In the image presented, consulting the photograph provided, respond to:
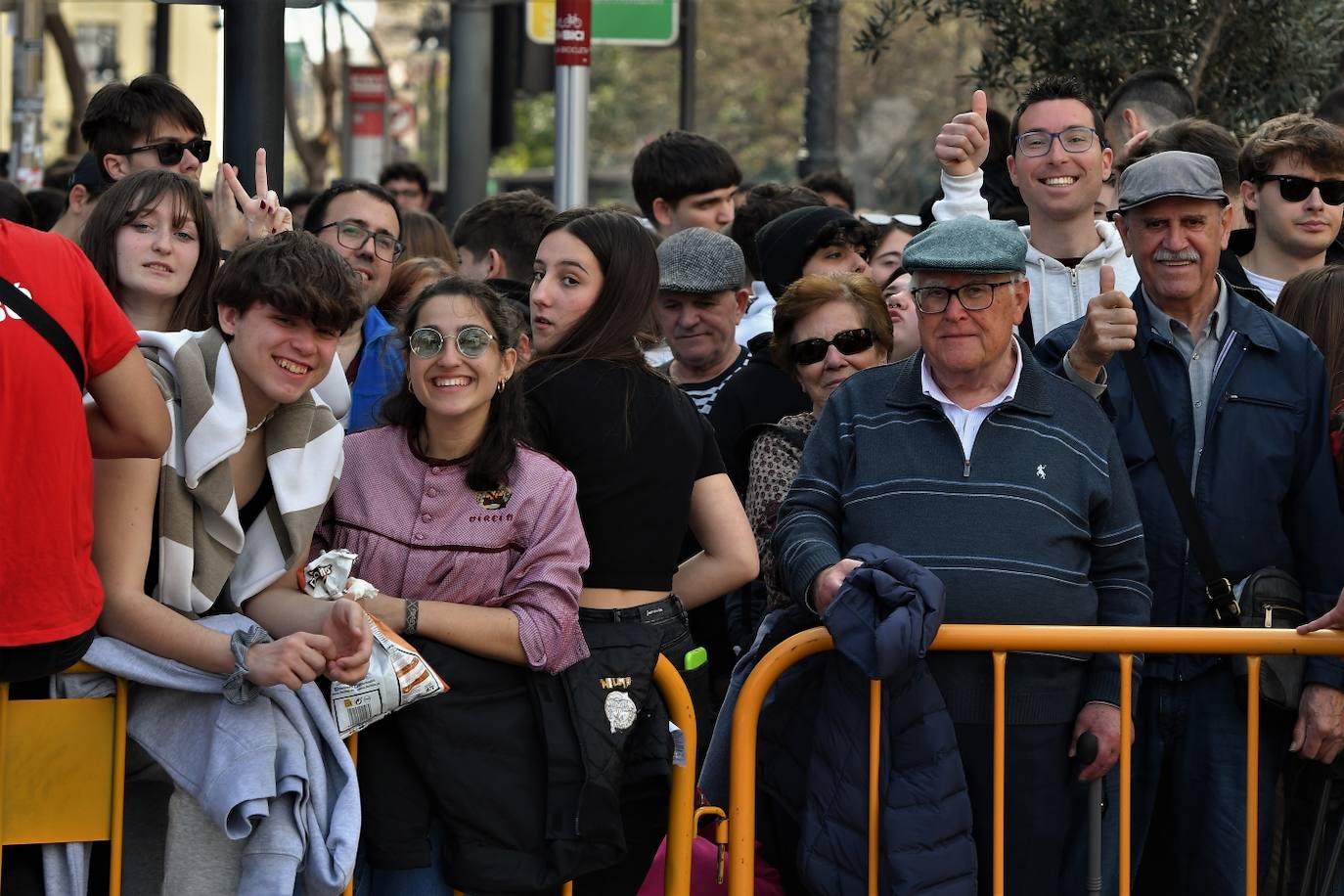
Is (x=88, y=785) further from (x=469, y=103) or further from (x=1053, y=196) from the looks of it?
(x=469, y=103)

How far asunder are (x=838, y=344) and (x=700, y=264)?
790 mm

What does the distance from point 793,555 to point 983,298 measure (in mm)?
772

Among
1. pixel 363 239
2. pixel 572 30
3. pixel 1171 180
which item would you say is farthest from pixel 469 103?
pixel 1171 180

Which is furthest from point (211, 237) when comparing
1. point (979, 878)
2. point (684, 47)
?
point (684, 47)

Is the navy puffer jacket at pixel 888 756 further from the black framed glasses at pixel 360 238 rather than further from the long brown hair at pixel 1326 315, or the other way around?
the black framed glasses at pixel 360 238

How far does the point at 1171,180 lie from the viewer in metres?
4.75

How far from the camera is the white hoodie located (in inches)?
210

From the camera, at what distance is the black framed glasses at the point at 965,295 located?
4.46m

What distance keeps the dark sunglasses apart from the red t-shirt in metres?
2.14

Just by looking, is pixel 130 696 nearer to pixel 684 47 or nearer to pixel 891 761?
pixel 891 761

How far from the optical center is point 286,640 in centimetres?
381

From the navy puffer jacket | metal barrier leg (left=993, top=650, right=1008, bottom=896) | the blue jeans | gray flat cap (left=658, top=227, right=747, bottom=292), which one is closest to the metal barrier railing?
the navy puffer jacket

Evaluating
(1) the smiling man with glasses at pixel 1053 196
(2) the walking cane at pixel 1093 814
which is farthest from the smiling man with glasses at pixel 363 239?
(2) the walking cane at pixel 1093 814

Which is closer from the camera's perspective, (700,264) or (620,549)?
(620,549)
